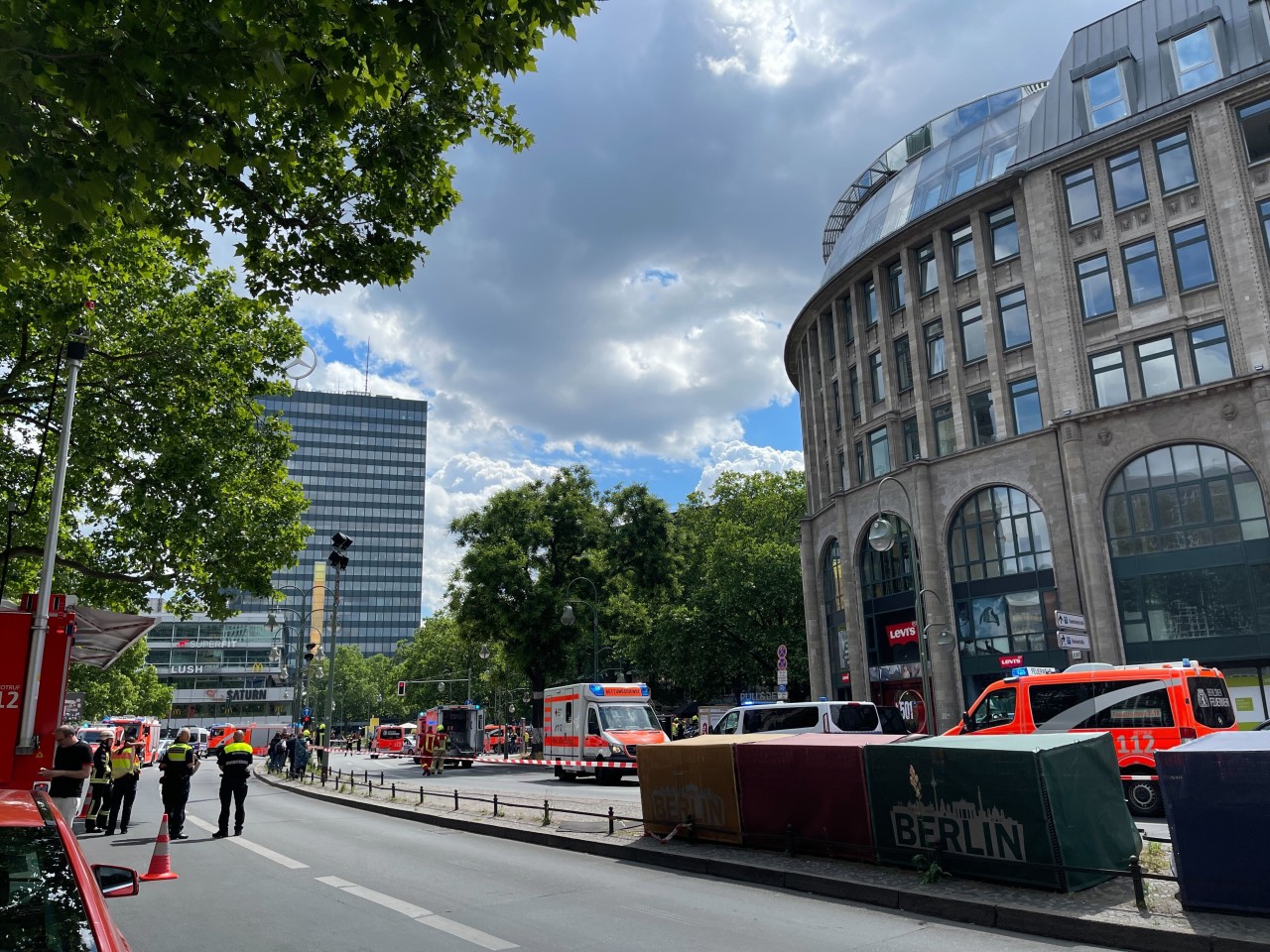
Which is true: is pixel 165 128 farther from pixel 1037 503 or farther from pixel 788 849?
pixel 1037 503

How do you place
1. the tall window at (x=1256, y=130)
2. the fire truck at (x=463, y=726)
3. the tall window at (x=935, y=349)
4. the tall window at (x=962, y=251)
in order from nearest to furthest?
1. the tall window at (x=1256, y=130)
2. the tall window at (x=962, y=251)
3. the tall window at (x=935, y=349)
4. the fire truck at (x=463, y=726)

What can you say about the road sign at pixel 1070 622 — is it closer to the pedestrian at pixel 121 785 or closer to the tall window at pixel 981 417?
the tall window at pixel 981 417

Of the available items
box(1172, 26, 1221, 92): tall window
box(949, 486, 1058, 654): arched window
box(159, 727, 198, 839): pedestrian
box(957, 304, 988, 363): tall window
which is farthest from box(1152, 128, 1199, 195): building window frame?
box(159, 727, 198, 839): pedestrian

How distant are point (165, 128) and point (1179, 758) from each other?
9.11 m

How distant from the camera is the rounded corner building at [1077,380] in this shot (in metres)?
25.3

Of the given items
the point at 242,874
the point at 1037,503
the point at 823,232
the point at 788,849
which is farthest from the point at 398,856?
the point at 823,232

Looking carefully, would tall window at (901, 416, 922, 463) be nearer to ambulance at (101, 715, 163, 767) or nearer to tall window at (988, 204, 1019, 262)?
tall window at (988, 204, 1019, 262)

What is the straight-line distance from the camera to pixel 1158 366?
27047 mm

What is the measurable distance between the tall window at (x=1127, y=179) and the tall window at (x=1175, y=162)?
1.87 ft

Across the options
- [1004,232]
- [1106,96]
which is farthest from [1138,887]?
[1106,96]

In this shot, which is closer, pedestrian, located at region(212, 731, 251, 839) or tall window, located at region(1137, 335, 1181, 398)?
pedestrian, located at region(212, 731, 251, 839)

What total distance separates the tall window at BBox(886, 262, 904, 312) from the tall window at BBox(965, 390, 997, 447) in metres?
5.75

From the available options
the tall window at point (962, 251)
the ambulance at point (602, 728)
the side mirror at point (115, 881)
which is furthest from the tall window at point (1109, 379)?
the side mirror at point (115, 881)

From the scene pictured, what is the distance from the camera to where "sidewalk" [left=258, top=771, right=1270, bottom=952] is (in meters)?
6.31
